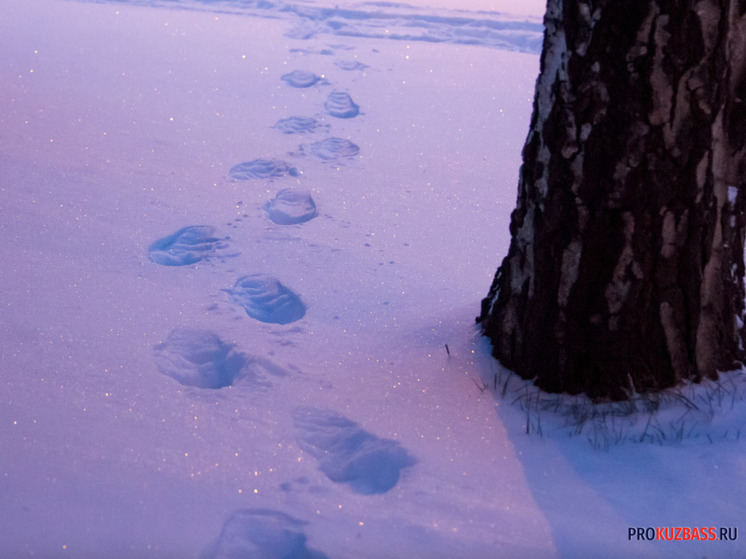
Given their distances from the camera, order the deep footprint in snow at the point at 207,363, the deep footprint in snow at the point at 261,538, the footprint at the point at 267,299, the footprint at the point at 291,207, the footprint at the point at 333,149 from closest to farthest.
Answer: the deep footprint in snow at the point at 261,538 < the deep footprint in snow at the point at 207,363 < the footprint at the point at 267,299 < the footprint at the point at 291,207 < the footprint at the point at 333,149

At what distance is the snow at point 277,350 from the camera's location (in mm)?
1180

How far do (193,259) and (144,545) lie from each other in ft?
4.10

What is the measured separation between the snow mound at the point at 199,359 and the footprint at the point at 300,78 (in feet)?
8.54

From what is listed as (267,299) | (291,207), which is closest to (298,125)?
(291,207)

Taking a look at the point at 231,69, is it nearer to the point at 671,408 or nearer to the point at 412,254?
the point at 412,254

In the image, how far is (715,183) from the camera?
144cm

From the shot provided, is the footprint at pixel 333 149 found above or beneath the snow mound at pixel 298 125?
beneath

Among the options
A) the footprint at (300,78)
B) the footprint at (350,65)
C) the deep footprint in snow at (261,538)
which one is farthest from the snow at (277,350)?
the footprint at (350,65)

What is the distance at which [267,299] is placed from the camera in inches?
79.9

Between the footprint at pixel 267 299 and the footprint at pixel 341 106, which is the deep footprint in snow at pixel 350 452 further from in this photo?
the footprint at pixel 341 106

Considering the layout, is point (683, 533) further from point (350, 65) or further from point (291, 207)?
point (350, 65)

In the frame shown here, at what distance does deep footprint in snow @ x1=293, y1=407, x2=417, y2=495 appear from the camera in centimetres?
131

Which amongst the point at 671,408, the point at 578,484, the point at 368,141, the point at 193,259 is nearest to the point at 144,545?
the point at 578,484

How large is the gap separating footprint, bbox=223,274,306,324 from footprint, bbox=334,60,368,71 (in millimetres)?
2659
